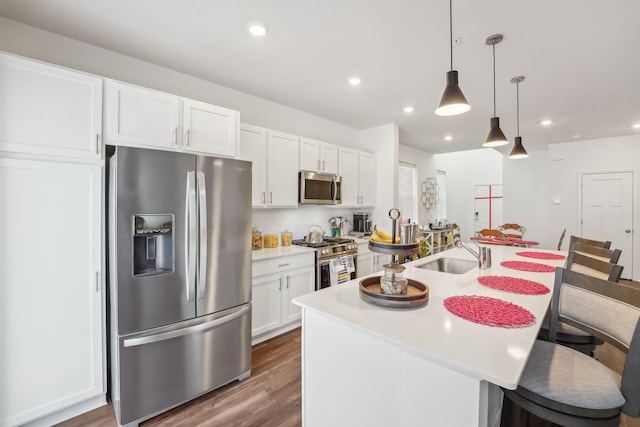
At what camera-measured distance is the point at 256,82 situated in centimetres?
298

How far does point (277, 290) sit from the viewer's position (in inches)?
115

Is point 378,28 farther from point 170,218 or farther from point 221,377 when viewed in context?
point 221,377

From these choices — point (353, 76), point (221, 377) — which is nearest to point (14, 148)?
point (221, 377)

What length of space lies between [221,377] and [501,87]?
12.8 feet

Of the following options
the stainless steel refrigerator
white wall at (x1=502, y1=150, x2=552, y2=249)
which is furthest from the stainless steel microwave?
white wall at (x1=502, y1=150, x2=552, y2=249)

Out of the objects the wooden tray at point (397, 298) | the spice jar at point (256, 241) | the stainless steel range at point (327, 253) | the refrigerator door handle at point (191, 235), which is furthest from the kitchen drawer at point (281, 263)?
the wooden tray at point (397, 298)

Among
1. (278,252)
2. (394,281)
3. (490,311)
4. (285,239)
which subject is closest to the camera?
(490,311)

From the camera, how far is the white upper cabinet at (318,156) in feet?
11.8

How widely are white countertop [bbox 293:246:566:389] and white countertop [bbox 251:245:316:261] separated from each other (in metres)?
1.23

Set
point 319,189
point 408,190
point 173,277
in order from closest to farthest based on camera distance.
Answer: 1. point 173,277
2. point 319,189
3. point 408,190

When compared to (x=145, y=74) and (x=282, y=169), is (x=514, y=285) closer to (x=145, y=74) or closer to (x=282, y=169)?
(x=282, y=169)

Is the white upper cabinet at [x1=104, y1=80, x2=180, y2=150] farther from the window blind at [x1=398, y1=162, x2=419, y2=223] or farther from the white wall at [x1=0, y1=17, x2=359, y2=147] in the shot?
the window blind at [x1=398, y1=162, x2=419, y2=223]

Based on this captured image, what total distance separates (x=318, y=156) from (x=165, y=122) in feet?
6.42

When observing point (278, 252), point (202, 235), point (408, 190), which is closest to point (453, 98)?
point (202, 235)
